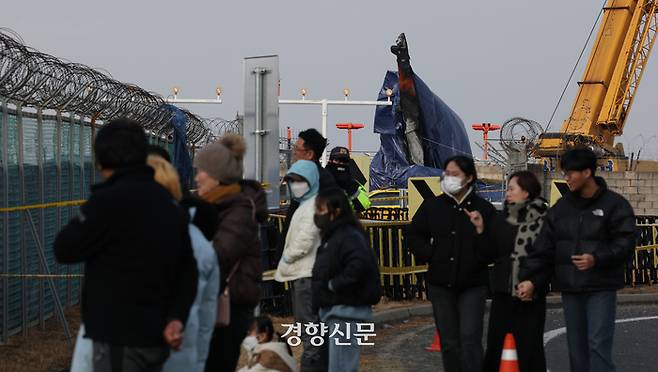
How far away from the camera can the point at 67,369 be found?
34.8 ft

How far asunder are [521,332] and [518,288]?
1.03ft

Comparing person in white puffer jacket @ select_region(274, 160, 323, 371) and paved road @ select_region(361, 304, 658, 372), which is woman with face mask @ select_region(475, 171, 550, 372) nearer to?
person in white puffer jacket @ select_region(274, 160, 323, 371)

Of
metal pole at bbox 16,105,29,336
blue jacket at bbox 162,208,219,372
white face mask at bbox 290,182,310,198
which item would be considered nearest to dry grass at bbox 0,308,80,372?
metal pole at bbox 16,105,29,336

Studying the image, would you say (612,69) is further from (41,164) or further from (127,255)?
(127,255)

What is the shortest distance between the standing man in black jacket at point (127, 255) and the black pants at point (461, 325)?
4054 millimetres

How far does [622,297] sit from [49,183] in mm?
8736

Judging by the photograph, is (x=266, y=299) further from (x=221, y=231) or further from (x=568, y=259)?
(x=221, y=231)

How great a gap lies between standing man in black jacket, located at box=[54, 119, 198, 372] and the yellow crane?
52.1 metres

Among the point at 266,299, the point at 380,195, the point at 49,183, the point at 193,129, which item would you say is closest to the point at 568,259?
the point at 266,299

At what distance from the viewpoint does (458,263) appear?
9.08 metres

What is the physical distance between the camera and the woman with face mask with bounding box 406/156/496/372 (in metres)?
9.09

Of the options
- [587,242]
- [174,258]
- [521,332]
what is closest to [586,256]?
[587,242]

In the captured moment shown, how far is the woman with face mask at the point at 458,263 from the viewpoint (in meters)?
9.09

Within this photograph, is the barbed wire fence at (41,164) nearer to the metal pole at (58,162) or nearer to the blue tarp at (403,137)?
the metal pole at (58,162)
